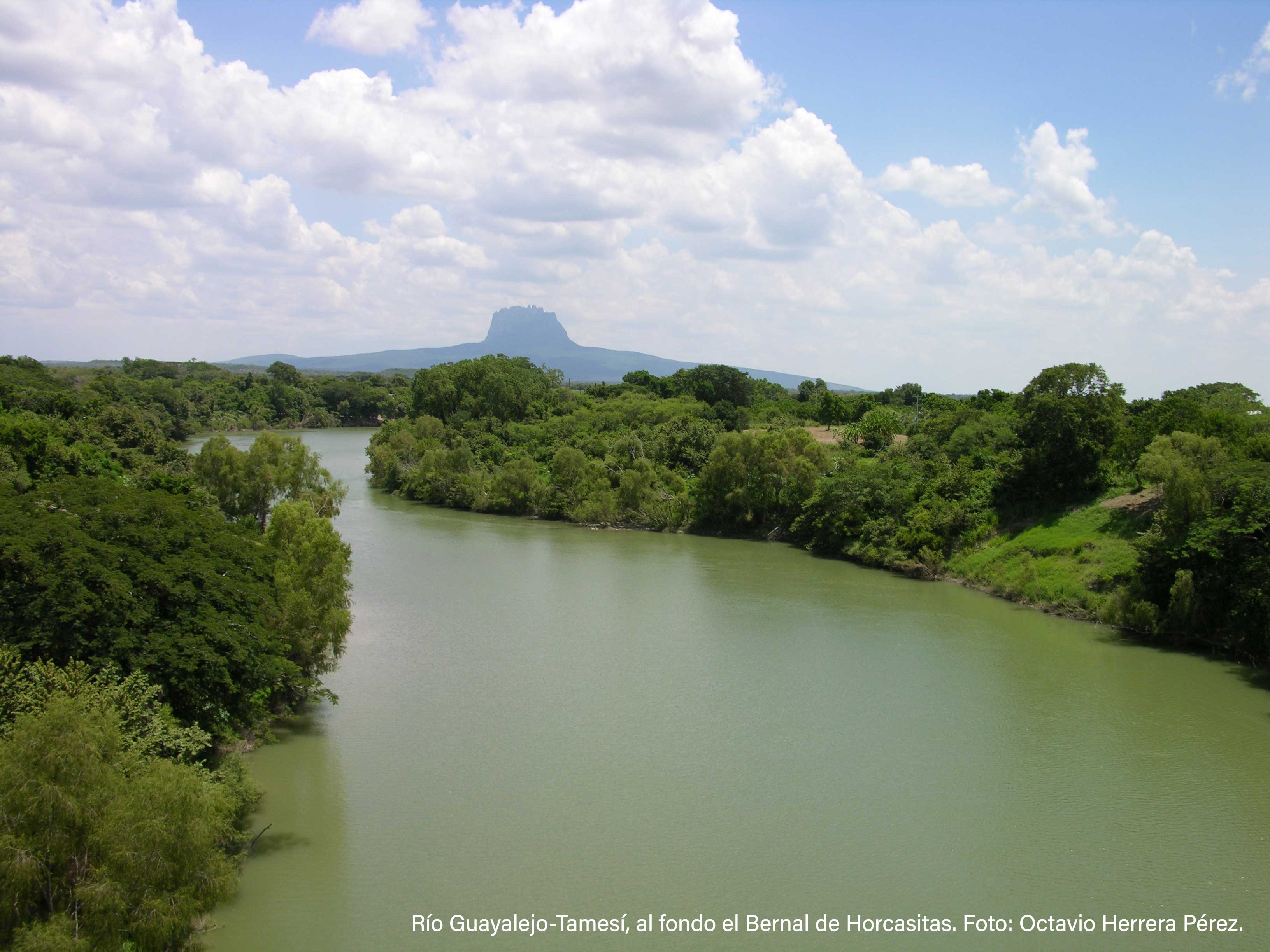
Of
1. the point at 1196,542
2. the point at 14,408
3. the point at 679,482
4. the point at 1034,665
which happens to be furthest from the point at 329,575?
the point at 14,408

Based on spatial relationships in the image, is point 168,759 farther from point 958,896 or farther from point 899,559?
point 899,559

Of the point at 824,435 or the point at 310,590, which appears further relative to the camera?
the point at 824,435

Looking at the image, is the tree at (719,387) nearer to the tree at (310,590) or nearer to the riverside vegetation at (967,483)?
the riverside vegetation at (967,483)

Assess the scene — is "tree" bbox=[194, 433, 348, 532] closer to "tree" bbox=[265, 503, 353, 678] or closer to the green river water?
the green river water

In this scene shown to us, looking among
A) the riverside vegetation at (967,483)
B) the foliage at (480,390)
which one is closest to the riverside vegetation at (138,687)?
the riverside vegetation at (967,483)

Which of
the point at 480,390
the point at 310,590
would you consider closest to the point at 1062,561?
the point at 310,590

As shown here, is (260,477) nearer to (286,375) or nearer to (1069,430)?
(1069,430)
